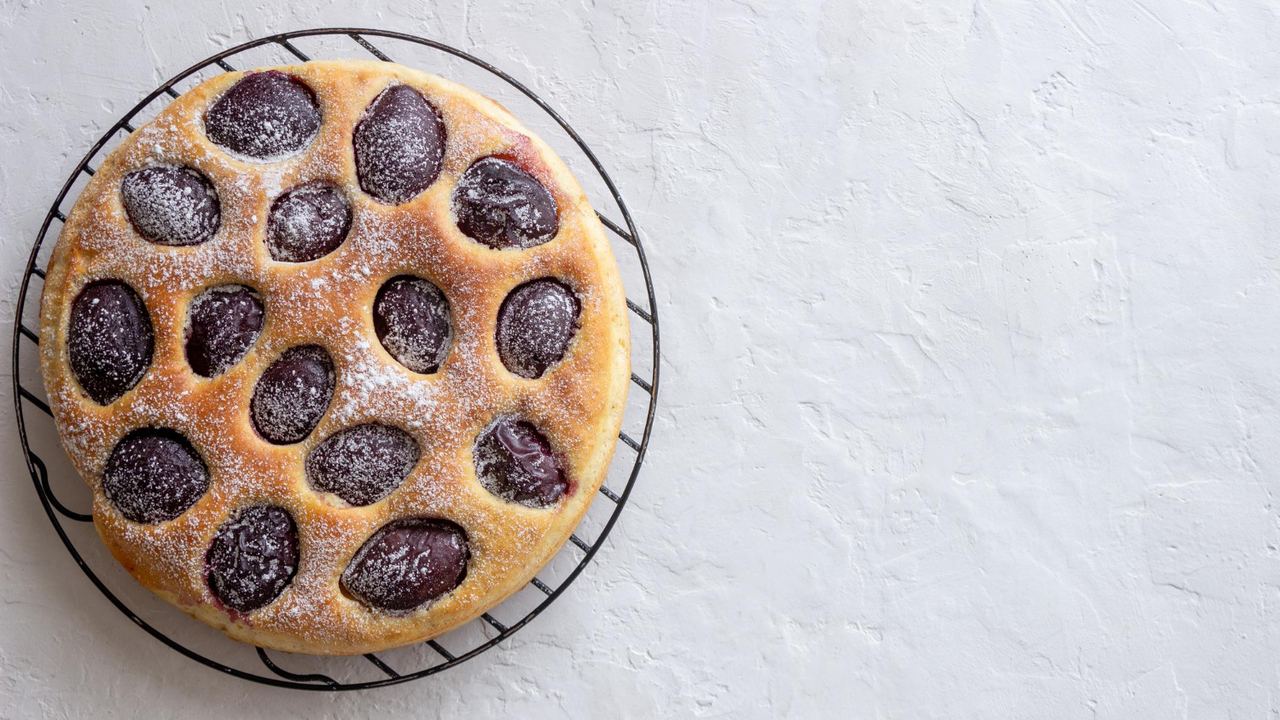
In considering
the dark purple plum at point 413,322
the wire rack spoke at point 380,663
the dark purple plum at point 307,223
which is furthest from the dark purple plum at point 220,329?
the wire rack spoke at point 380,663

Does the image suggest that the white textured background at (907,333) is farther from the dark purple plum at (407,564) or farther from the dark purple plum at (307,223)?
the dark purple plum at (307,223)

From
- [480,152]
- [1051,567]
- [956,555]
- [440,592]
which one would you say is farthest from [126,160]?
[1051,567]

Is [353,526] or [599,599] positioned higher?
[353,526]

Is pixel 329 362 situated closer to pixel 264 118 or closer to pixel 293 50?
pixel 264 118

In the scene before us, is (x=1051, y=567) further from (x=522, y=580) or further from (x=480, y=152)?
(x=480, y=152)

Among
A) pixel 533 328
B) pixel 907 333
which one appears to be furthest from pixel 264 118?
pixel 907 333

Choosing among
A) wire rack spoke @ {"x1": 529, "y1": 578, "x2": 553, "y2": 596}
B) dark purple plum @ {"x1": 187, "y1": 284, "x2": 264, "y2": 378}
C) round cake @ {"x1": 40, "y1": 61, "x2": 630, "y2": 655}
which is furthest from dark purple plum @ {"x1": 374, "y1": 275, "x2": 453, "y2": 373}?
wire rack spoke @ {"x1": 529, "y1": 578, "x2": 553, "y2": 596}
